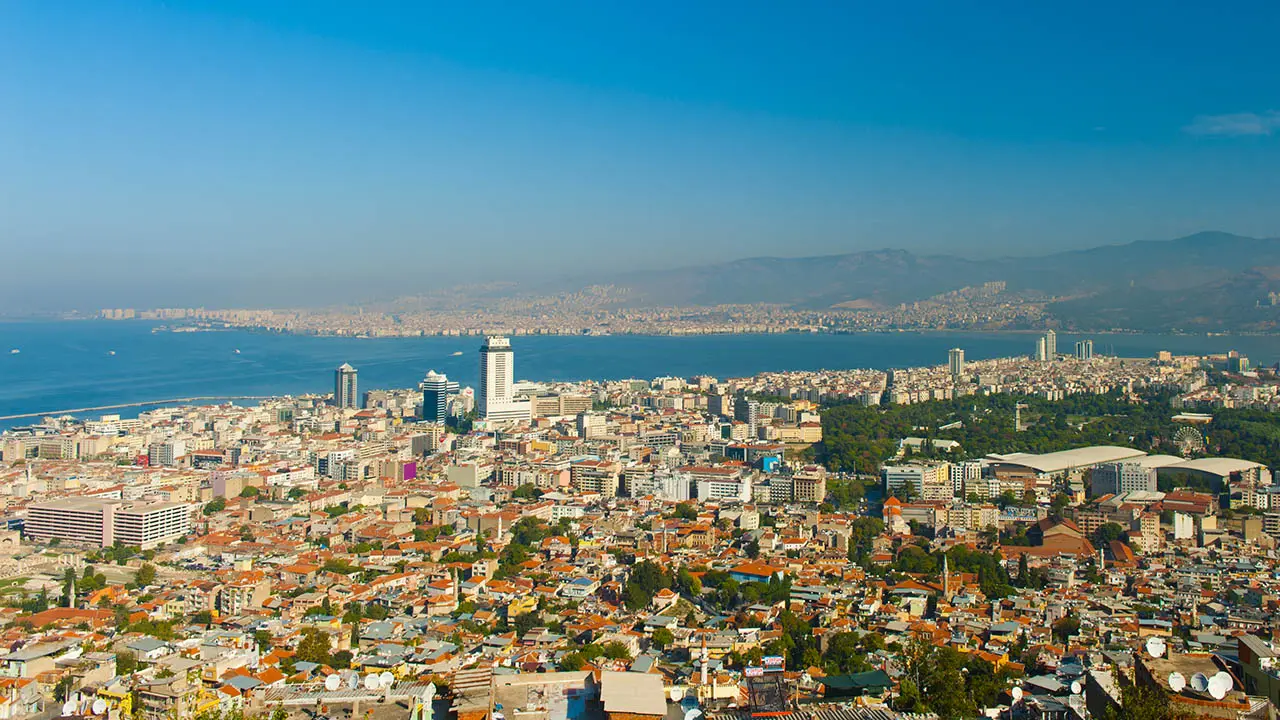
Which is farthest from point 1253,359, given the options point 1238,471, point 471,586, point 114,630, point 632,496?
point 114,630

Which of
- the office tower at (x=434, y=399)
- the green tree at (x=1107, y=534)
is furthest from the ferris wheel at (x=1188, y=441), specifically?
the office tower at (x=434, y=399)

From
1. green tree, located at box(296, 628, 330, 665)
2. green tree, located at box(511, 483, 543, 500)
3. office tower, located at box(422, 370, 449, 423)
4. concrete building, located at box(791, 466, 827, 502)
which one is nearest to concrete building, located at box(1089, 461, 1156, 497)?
concrete building, located at box(791, 466, 827, 502)

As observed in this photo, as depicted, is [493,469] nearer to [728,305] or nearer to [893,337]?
[893,337]

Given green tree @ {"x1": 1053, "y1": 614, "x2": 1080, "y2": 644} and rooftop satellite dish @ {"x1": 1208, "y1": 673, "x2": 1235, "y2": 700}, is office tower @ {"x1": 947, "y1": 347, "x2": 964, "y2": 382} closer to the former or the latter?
green tree @ {"x1": 1053, "y1": 614, "x2": 1080, "y2": 644}

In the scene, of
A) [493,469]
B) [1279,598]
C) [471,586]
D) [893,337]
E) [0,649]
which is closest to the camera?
[0,649]

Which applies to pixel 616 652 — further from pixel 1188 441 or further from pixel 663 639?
pixel 1188 441
